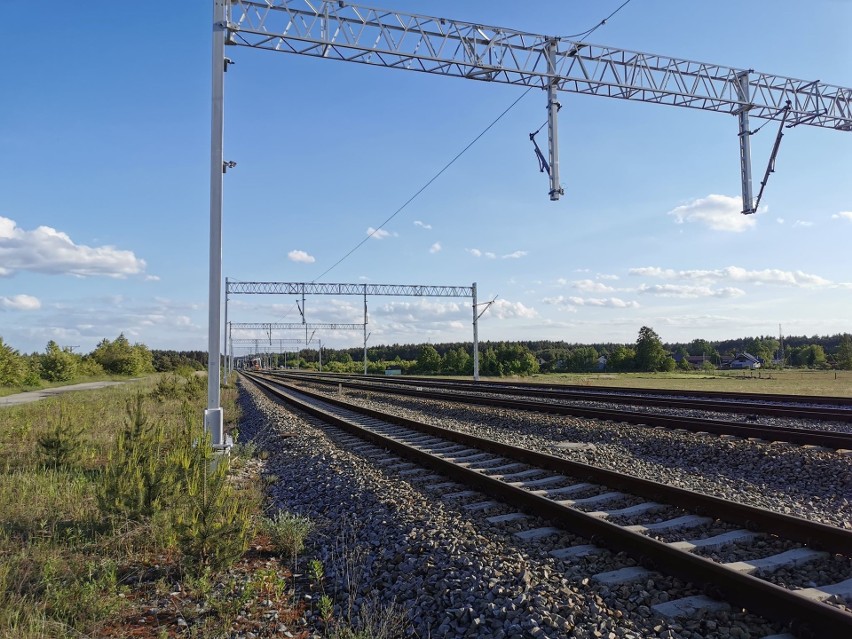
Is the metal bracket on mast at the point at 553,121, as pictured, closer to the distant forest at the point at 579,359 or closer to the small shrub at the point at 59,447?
the small shrub at the point at 59,447

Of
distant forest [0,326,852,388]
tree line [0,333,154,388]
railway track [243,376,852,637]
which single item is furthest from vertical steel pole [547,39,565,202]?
tree line [0,333,154,388]

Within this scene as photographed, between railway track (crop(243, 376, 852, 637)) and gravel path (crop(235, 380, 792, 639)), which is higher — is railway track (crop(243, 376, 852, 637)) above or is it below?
above

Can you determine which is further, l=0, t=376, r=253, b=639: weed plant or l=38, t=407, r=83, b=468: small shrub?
l=38, t=407, r=83, b=468: small shrub

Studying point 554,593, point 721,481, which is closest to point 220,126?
point 554,593

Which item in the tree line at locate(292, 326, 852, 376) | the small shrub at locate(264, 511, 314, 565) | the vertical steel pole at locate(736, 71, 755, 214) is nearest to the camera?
the small shrub at locate(264, 511, 314, 565)

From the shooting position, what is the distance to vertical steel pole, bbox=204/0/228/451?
383 inches

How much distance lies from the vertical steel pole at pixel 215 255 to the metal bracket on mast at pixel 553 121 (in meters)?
7.33

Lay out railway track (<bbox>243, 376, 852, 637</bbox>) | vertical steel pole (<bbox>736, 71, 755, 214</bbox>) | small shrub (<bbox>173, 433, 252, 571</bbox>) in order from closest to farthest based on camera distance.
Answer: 1. railway track (<bbox>243, 376, 852, 637</bbox>)
2. small shrub (<bbox>173, 433, 252, 571</bbox>)
3. vertical steel pole (<bbox>736, 71, 755, 214</bbox>)

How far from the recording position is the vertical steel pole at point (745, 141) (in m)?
15.4

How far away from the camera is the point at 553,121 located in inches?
552

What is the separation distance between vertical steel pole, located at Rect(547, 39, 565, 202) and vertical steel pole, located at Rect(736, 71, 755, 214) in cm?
551

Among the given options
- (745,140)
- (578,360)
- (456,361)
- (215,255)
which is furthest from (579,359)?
(215,255)

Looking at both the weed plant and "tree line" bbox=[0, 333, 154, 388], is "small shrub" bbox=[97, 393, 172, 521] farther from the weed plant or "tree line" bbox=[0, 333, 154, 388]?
"tree line" bbox=[0, 333, 154, 388]

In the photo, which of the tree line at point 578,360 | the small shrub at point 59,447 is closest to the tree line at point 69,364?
the tree line at point 578,360
